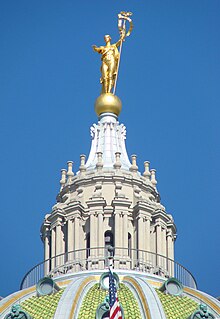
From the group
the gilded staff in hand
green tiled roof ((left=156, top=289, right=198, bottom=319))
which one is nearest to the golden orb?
the gilded staff in hand

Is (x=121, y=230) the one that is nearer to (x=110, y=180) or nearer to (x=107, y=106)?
(x=110, y=180)

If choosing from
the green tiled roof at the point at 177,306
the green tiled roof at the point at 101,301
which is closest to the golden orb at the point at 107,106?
the green tiled roof at the point at 101,301

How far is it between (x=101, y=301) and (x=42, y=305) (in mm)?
2569

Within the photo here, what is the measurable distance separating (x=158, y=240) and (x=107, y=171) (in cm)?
400

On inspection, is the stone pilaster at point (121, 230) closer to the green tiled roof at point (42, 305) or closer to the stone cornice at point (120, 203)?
the stone cornice at point (120, 203)

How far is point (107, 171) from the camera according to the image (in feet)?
341

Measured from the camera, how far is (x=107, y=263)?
100 metres

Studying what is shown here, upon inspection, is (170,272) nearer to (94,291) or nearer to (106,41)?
(94,291)

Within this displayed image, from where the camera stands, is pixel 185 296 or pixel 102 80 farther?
pixel 102 80

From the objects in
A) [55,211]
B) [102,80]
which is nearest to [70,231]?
[55,211]

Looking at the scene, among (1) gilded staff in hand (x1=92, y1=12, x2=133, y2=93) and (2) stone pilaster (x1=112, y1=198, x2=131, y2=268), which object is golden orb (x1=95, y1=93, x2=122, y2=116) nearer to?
(1) gilded staff in hand (x1=92, y1=12, x2=133, y2=93)

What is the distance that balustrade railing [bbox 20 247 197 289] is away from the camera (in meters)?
100

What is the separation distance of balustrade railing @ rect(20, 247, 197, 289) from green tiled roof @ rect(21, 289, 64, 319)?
2.46 metres

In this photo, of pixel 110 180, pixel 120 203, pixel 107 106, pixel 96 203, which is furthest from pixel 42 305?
pixel 107 106
